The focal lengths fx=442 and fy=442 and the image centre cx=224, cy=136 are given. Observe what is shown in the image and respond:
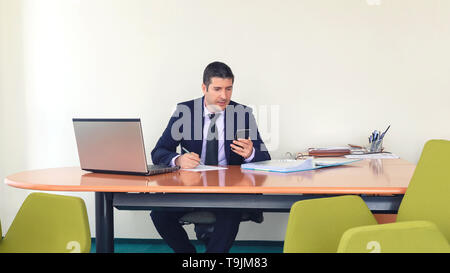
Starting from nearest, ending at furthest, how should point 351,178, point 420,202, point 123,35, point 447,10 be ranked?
point 420,202 < point 351,178 < point 447,10 < point 123,35

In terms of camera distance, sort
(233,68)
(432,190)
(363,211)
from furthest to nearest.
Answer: (233,68) < (363,211) < (432,190)

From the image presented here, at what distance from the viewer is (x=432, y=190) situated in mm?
1682

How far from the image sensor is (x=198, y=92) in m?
3.75

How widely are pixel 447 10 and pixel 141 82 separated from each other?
2582 mm

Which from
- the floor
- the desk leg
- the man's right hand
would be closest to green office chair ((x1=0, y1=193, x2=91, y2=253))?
the desk leg

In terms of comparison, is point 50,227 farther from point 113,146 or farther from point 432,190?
point 432,190

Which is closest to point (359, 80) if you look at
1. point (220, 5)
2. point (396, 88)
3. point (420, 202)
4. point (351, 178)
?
point (396, 88)

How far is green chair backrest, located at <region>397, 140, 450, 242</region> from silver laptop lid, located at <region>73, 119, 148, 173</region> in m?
1.19

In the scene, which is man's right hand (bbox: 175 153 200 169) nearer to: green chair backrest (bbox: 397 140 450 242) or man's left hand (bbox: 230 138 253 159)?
man's left hand (bbox: 230 138 253 159)

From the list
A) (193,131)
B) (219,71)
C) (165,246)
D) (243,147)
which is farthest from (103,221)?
(165,246)

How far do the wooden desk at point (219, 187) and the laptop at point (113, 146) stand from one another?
0.05 meters

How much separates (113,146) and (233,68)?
1.79 meters

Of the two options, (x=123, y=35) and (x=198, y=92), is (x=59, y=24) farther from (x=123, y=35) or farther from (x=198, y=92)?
(x=198, y=92)

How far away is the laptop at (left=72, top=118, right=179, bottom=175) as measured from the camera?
2.07 metres
